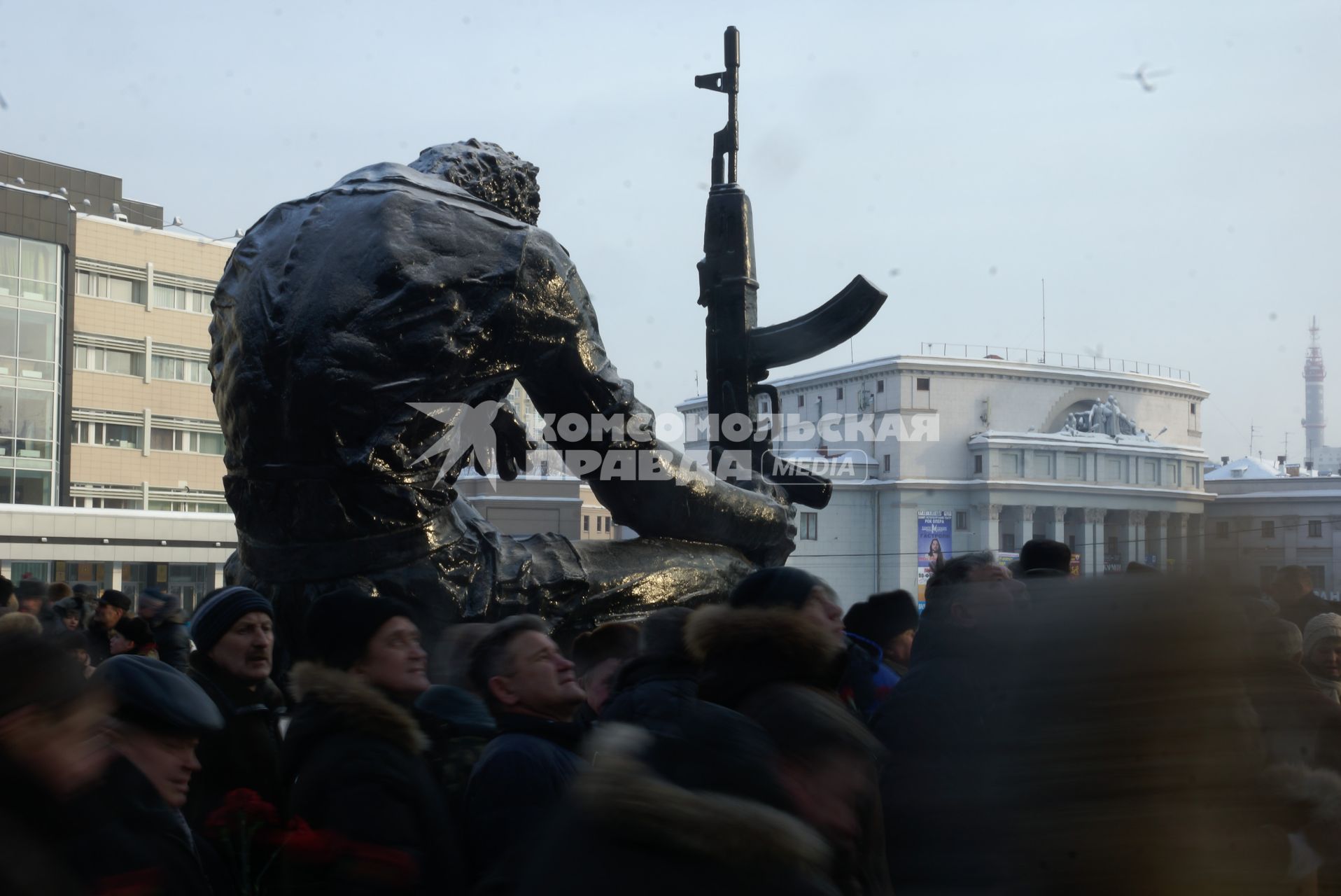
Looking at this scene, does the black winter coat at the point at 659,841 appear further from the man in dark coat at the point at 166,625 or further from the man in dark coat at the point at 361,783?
the man in dark coat at the point at 166,625

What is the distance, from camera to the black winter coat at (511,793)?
273 cm

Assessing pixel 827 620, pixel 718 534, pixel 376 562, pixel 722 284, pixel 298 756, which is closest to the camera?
pixel 298 756

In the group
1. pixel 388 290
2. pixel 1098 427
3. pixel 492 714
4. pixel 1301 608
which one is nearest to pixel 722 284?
pixel 388 290

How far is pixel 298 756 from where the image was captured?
2.80 m

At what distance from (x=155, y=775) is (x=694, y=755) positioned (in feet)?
4.10

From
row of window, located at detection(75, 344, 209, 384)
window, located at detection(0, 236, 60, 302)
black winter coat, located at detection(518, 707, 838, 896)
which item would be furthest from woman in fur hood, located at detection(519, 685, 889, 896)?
row of window, located at detection(75, 344, 209, 384)

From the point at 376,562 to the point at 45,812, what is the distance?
1.70 meters

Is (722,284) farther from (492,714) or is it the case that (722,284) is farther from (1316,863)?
(1316,863)

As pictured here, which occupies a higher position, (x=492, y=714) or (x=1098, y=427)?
(x=1098, y=427)

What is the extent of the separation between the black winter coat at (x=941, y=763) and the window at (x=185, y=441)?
45.4m

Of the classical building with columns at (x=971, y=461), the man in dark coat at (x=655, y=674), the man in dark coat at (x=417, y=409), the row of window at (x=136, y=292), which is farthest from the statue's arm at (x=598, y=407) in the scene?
the classical building with columns at (x=971, y=461)

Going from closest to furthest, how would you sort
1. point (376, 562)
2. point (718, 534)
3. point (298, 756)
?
point (298, 756) → point (376, 562) → point (718, 534)

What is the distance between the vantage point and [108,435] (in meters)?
45.5

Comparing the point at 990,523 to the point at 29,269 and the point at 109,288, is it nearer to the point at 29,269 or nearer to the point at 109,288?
the point at 109,288
